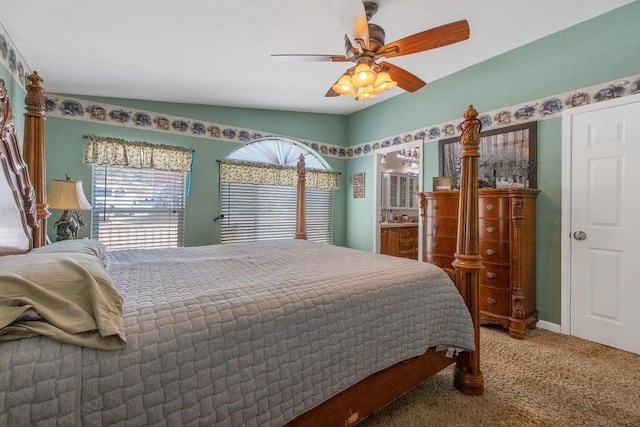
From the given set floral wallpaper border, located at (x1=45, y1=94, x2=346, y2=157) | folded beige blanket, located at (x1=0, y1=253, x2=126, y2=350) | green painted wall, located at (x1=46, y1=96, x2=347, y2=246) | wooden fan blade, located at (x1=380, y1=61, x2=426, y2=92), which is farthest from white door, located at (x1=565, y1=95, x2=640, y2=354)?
floral wallpaper border, located at (x1=45, y1=94, x2=346, y2=157)

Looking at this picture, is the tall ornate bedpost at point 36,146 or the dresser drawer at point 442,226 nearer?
the tall ornate bedpost at point 36,146

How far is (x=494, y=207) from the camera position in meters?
2.75

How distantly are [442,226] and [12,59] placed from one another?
3.97 metres

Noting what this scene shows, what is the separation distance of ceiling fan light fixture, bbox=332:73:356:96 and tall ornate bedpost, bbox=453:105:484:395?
837mm

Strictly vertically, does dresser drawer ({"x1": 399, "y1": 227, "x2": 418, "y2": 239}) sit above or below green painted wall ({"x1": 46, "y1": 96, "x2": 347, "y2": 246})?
below

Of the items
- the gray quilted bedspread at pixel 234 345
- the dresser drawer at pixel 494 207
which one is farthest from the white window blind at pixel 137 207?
the dresser drawer at pixel 494 207

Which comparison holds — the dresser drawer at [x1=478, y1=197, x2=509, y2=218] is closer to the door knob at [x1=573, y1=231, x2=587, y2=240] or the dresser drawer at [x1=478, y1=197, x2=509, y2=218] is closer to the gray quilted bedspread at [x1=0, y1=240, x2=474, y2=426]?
the door knob at [x1=573, y1=231, x2=587, y2=240]

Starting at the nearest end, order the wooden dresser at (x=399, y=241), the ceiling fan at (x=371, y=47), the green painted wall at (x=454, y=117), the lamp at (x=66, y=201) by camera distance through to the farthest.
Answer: the ceiling fan at (x=371, y=47) → the green painted wall at (x=454, y=117) → the lamp at (x=66, y=201) → the wooden dresser at (x=399, y=241)

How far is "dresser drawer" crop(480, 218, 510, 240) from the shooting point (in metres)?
2.69

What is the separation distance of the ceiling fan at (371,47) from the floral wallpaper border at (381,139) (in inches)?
52.6

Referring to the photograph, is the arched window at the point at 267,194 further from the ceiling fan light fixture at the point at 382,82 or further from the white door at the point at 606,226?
the white door at the point at 606,226

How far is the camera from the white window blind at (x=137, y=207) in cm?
332

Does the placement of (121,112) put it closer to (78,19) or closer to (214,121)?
(214,121)

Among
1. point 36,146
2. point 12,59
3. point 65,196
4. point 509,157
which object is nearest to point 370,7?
point 509,157
